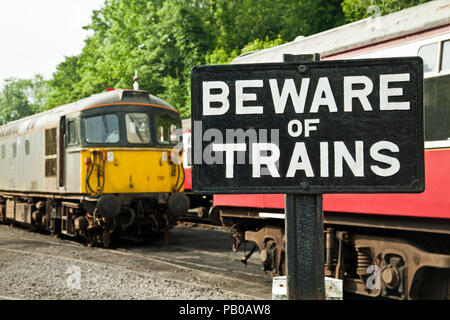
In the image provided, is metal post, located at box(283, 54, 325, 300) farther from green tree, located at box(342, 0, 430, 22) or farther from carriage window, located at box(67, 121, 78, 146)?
green tree, located at box(342, 0, 430, 22)

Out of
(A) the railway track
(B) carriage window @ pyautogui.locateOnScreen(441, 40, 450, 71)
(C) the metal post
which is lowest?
(A) the railway track

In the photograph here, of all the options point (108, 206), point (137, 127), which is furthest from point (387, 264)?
point (137, 127)

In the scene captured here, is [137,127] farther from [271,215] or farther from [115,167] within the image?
[271,215]

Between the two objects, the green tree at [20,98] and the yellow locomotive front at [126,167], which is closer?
the yellow locomotive front at [126,167]

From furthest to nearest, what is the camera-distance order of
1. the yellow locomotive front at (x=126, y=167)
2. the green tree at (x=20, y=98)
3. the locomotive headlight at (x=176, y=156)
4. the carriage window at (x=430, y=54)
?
1. the green tree at (x=20, y=98)
2. the locomotive headlight at (x=176, y=156)
3. the yellow locomotive front at (x=126, y=167)
4. the carriage window at (x=430, y=54)

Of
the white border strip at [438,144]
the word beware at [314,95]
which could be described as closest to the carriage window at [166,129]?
the white border strip at [438,144]

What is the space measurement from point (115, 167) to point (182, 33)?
69.9 ft

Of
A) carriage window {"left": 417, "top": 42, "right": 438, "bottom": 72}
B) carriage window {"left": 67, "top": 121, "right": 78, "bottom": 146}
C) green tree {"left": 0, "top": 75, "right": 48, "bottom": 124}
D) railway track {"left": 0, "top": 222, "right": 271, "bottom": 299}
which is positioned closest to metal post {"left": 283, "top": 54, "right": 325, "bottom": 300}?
carriage window {"left": 417, "top": 42, "right": 438, "bottom": 72}

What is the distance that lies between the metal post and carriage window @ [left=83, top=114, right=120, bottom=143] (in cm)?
1122

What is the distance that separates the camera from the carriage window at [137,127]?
13406 millimetres

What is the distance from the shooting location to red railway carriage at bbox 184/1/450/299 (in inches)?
215

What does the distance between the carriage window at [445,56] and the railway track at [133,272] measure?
3696 mm

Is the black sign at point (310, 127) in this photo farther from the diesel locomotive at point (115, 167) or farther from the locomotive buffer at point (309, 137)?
the diesel locomotive at point (115, 167)

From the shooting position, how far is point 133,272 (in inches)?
367
